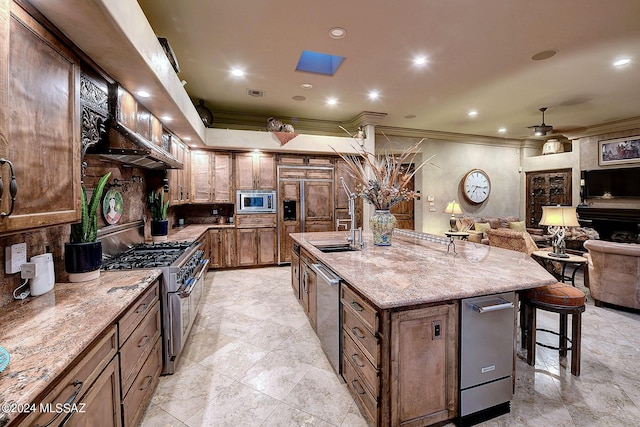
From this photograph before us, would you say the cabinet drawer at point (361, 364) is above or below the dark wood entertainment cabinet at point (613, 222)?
below

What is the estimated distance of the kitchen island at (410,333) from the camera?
4.82 ft

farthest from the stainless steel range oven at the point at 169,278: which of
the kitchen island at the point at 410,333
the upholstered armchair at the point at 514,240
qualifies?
the upholstered armchair at the point at 514,240

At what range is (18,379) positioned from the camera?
837mm

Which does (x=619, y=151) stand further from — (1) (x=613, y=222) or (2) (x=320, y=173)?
(2) (x=320, y=173)

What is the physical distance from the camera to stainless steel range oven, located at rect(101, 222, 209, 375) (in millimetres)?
2152

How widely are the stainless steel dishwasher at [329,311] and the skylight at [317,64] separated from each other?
2.74 metres

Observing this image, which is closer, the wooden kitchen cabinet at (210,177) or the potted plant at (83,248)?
the potted plant at (83,248)

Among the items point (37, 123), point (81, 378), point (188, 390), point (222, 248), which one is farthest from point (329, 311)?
point (222, 248)

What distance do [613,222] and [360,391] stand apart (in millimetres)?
7764

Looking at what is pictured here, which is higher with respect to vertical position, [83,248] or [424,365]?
[83,248]

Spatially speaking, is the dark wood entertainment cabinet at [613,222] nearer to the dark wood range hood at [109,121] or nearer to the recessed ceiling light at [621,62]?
the recessed ceiling light at [621,62]

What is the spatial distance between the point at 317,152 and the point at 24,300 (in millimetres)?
4555

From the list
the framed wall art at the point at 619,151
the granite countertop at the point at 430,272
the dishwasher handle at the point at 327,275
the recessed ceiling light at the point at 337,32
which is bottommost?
the dishwasher handle at the point at 327,275

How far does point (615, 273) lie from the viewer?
130 inches
